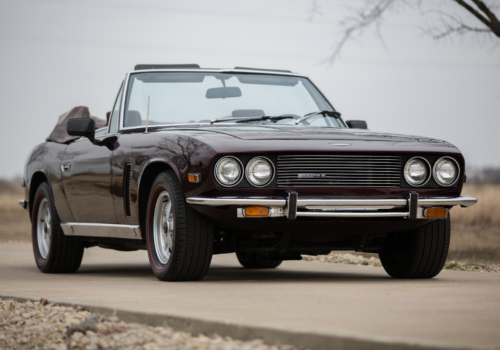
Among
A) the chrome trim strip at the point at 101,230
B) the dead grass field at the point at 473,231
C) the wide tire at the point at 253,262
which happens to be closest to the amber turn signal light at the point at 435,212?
the chrome trim strip at the point at 101,230

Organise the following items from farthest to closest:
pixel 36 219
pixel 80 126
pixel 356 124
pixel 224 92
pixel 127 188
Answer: pixel 36 219 < pixel 356 124 < pixel 224 92 < pixel 80 126 < pixel 127 188

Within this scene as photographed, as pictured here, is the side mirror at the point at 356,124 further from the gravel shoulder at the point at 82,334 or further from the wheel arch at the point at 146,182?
the gravel shoulder at the point at 82,334

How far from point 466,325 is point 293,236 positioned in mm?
2602

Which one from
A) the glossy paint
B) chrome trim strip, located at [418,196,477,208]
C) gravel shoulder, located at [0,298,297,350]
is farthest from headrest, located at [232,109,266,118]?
gravel shoulder, located at [0,298,297,350]

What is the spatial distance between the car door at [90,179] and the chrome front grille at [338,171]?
6.43ft

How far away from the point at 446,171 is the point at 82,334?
131 inches

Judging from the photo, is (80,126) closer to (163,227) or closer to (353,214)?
(163,227)

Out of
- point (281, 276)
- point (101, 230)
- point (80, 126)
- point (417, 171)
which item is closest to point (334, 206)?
point (417, 171)

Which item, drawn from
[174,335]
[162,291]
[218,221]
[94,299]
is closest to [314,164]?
[218,221]

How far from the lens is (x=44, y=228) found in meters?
9.30

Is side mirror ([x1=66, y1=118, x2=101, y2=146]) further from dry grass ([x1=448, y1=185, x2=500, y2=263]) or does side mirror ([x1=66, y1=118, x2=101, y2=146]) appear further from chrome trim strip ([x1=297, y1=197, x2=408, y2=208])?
dry grass ([x1=448, y1=185, x2=500, y2=263])

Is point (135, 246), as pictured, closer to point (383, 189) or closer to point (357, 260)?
point (383, 189)

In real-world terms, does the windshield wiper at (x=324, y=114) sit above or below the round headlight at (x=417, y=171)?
above

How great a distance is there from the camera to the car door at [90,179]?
25.4 feet
